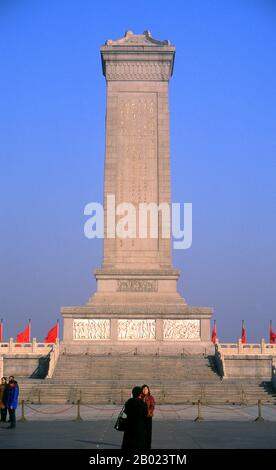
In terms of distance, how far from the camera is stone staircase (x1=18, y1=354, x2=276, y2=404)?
24.7m

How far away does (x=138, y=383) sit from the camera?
27.5 meters

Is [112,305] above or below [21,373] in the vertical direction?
above

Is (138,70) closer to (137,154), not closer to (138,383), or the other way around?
(137,154)

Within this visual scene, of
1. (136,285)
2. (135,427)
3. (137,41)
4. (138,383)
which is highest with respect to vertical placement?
(137,41)

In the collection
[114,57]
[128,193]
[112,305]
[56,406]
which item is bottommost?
[56,406]

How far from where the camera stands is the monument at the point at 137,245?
34031mm

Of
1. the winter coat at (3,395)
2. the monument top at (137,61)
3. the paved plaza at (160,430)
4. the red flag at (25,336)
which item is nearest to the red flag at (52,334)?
the red flag at (25,336)

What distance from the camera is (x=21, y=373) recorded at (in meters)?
32.2

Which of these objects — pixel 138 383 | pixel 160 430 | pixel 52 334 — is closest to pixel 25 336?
pixel 52 334

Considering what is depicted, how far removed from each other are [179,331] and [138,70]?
15469 mm

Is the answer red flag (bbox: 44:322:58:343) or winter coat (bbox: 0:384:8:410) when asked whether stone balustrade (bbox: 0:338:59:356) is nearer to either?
red flag (bbox: 44:322:58:343)

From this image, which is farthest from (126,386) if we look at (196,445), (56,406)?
(196,445)

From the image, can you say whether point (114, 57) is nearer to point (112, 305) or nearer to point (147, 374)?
point (112, 305)
